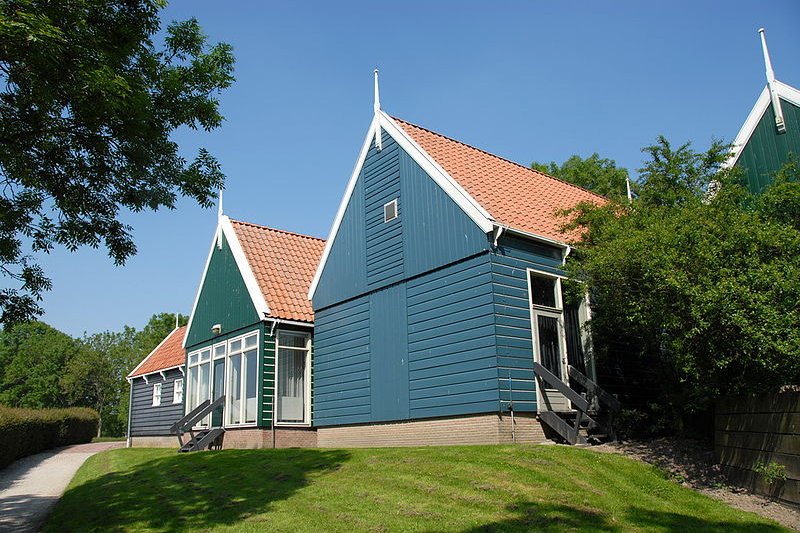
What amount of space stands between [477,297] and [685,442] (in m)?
4.79

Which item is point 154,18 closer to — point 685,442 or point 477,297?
point 477,297

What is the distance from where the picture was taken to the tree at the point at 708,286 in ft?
30.6

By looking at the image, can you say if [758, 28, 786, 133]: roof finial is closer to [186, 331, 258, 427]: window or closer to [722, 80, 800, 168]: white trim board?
[722, 80, 800, 168]: white trim board

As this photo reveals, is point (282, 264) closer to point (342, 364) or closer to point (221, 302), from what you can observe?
point (221, 302)

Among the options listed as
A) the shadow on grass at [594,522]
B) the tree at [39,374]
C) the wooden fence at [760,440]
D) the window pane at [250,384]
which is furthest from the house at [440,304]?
the tree at [39,374]

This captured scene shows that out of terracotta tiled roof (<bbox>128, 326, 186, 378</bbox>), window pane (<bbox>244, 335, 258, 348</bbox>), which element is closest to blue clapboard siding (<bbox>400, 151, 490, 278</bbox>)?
window pane (<bbox>244, 335, 258, 348</bbox>)

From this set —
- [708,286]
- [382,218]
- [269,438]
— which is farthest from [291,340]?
[708,286]

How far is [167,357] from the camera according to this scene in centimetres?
3089

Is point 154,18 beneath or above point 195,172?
above

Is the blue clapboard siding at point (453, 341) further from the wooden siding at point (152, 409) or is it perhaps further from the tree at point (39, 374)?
the tree at point (39, 374)

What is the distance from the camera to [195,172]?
11.4 meters

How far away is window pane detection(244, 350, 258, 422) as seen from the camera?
1934 centimetres

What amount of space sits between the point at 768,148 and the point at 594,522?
38.6 ft

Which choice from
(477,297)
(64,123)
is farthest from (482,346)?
(64,123)
